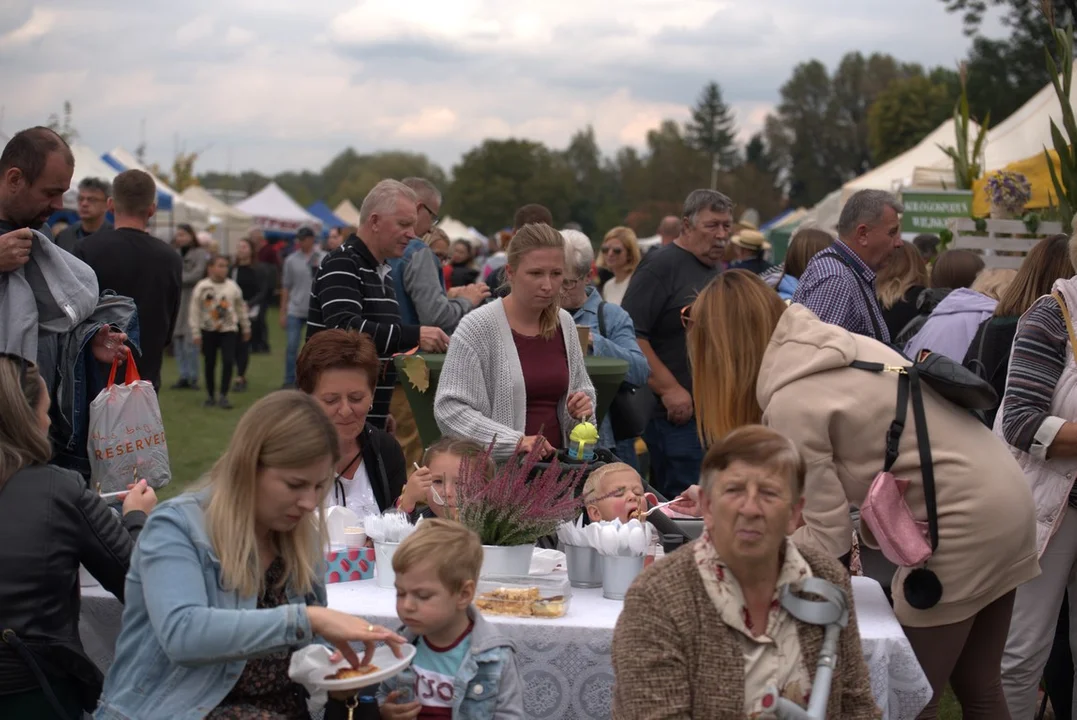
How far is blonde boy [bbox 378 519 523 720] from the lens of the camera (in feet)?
9.25

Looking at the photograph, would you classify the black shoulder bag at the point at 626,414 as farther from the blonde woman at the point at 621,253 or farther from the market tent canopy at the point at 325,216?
the market tent canopy at the point at 325,216

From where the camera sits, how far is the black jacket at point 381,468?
13.6 feet

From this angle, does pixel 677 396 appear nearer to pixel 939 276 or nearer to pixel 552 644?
pixel 939 276

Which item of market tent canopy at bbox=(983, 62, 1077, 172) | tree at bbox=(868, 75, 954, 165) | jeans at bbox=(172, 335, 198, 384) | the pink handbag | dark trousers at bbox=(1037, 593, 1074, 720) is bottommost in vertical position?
jeans at bbox=(172, 335, 198, 384)

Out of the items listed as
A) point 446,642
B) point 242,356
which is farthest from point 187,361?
point 446,642

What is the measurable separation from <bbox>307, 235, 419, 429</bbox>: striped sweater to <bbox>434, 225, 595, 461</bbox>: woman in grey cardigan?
3.10 ft

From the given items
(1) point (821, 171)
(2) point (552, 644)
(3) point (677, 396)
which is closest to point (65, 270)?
(2) point (552, 644)

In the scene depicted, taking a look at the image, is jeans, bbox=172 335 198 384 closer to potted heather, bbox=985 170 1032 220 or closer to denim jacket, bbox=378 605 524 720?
potted heather, bbox=985 170 1032 220

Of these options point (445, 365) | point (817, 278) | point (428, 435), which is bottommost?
point (428, 435)

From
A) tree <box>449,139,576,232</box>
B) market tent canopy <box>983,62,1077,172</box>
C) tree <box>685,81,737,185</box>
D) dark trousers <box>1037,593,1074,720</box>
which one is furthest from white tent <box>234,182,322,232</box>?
tree <box>685,81,737,185</box>

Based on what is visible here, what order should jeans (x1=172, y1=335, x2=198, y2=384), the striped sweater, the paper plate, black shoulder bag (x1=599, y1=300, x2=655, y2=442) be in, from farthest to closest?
jeans (x1=172, y1=335, x2=198, y2=384) → black shoulder bag (x1=599, y1=300, x2=655, y2=442) → the striped sweater → the paper plate

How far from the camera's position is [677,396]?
668 centimetres

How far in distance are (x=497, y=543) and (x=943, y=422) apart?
4.12ft

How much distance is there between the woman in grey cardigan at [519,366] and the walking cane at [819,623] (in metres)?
2.06
